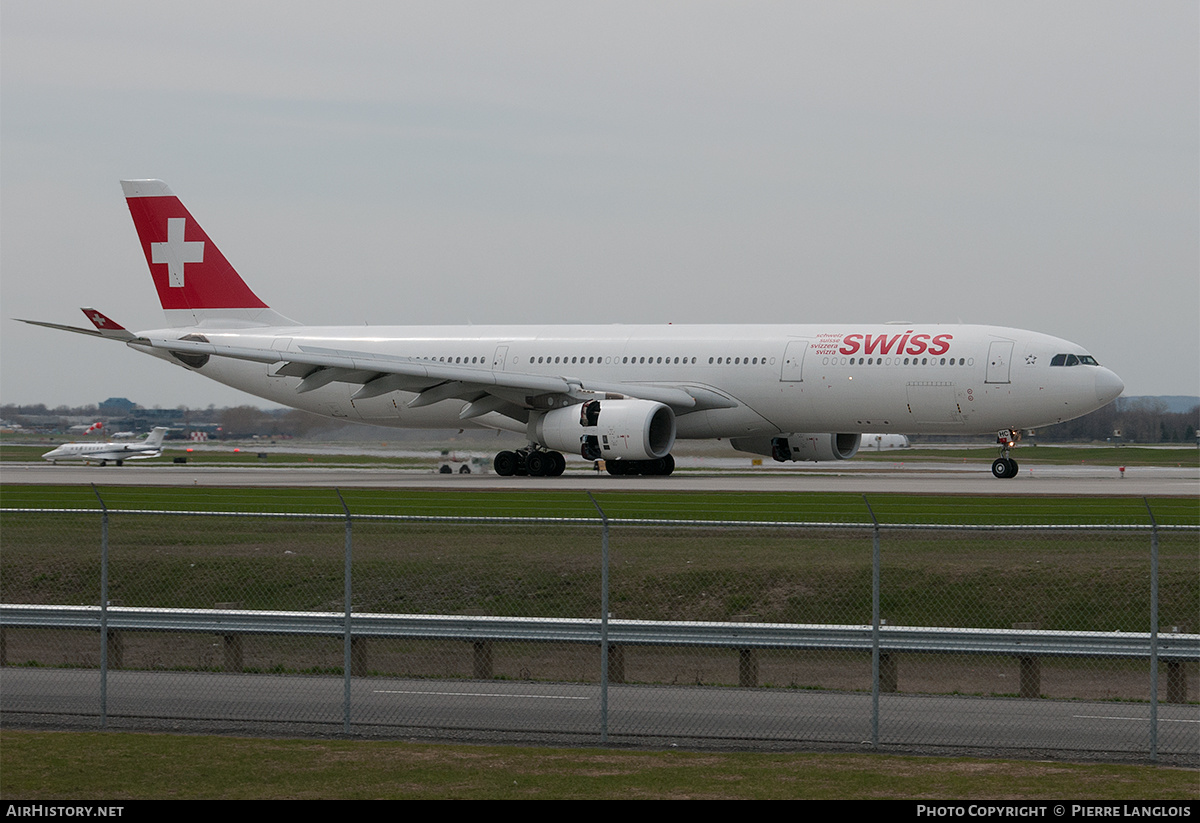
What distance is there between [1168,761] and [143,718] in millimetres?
8879

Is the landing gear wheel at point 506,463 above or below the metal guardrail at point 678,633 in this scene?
above

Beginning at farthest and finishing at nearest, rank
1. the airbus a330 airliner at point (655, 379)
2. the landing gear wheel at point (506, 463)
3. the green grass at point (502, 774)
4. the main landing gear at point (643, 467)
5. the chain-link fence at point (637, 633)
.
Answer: the landing gear wheel at point (506, 463), the main landing gear at point (643, 467), the airbus a330 airliner at point (655, 379), the chain-link fence at point (637, 633), the green grass at point (502, 774)

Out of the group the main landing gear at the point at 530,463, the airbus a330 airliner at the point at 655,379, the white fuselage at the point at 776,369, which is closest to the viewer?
the white fuselage at the point at 776,369

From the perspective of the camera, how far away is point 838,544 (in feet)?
68.8

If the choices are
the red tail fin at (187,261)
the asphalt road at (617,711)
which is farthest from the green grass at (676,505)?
the red tail fin at (187,261)

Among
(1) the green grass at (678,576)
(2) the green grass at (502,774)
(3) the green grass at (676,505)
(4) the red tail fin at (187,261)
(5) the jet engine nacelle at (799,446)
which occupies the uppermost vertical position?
(4) the red tail fin at (187,261)

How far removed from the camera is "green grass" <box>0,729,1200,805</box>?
10242 mm

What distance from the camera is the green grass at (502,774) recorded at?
33.6 ft

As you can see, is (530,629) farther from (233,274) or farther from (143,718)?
(233,274)

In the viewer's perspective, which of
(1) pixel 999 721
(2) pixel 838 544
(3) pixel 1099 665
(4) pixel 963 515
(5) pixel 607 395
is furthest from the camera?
(5) pixel 607 395

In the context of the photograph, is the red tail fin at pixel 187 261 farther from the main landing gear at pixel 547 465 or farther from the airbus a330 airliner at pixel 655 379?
the main landing gear at pixel 547 465

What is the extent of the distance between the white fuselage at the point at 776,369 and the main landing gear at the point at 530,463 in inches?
35.4

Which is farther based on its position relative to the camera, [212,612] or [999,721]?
[212,612]

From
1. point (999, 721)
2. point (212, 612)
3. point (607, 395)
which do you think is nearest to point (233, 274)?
point (607, 395)
